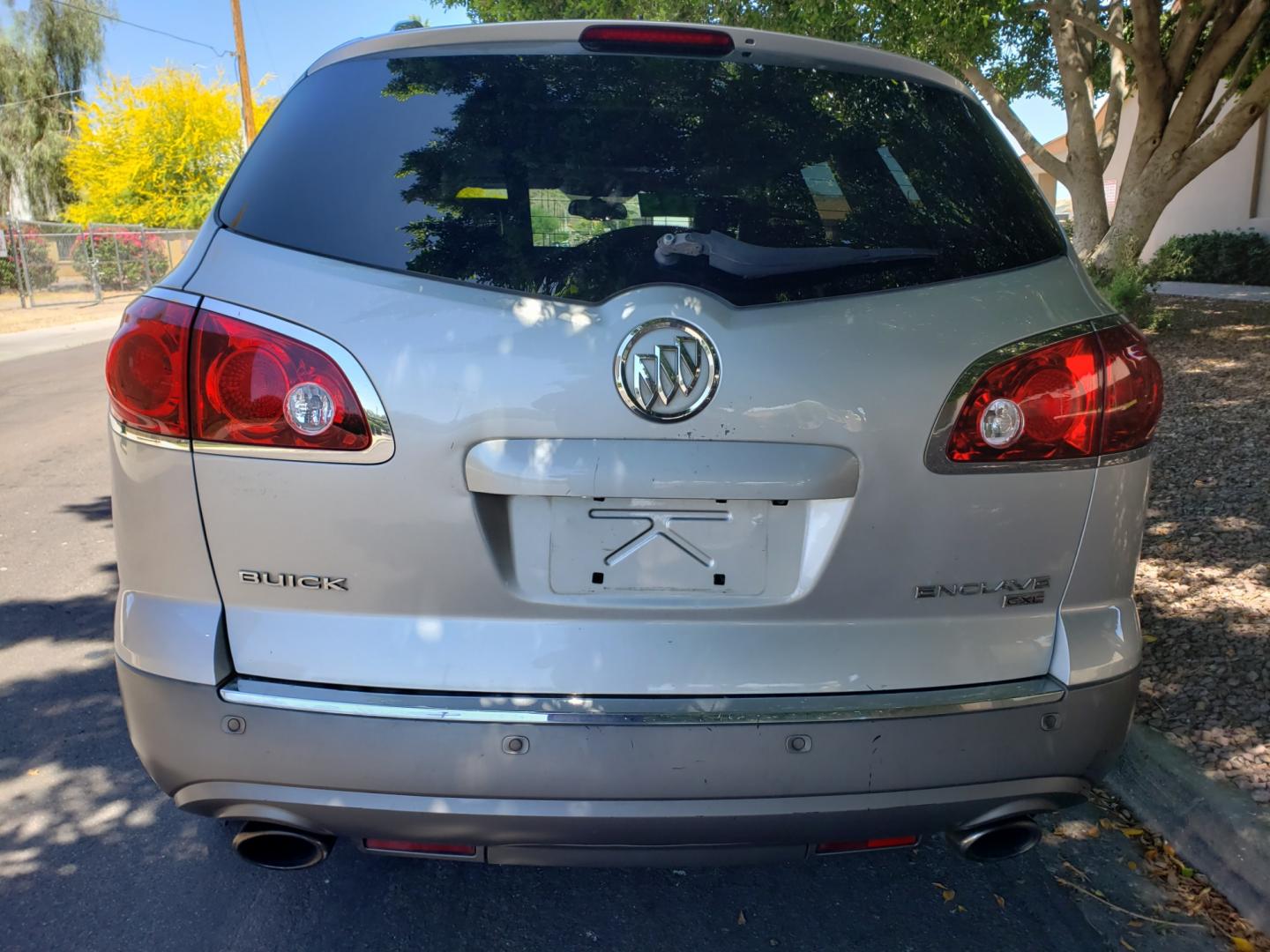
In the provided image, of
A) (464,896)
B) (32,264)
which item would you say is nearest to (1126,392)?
(464,896)

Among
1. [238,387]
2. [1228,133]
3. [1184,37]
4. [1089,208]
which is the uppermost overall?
[1184,37]

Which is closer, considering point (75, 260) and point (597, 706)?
point (597, 706)

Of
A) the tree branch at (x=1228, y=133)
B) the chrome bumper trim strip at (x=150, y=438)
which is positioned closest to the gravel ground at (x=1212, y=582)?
the chrome bumper trim strip at (x=150, y=438)

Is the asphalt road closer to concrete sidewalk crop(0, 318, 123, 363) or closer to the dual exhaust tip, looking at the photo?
the dual exhaust tip

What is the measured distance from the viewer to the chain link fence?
24.5m

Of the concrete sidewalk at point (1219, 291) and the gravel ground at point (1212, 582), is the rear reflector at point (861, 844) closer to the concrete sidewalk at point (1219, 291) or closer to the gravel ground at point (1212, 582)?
the gravel ground at point (1212, 582)

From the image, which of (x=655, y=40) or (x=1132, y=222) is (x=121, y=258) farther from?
(x=655, y=40)

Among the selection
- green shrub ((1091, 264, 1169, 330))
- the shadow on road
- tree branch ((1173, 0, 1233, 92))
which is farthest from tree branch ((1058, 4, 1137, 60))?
the shadow on road

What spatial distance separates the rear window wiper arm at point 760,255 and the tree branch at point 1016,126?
42.3ft

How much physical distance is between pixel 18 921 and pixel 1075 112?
12.9m

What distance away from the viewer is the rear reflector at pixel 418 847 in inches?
77.7

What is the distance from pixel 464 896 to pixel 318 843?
73 centimetres

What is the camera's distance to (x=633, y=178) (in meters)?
2.11

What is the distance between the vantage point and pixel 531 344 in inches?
72.3
